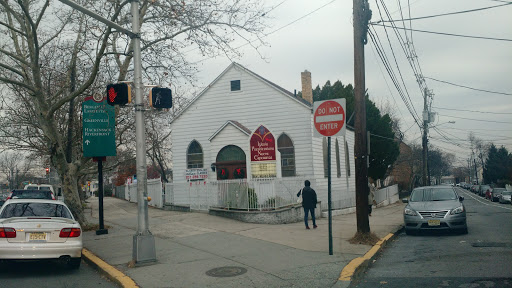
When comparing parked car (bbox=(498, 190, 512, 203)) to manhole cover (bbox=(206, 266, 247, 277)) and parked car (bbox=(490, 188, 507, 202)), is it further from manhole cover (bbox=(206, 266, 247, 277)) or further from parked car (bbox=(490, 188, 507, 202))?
manhole cover (bbox=(206, 266, 247, 277))

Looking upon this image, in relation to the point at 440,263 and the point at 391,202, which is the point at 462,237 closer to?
the point at 440,263

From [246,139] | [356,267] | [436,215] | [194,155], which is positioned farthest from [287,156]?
[356,267]

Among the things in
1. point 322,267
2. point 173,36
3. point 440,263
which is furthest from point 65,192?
point 440,263

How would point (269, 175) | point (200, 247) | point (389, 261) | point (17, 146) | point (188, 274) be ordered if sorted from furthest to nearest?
point (17, 146), point (269, 175), point (200, 247), point (389, 261), point (188, 274)

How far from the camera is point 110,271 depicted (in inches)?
333

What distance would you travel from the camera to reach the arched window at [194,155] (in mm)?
26406

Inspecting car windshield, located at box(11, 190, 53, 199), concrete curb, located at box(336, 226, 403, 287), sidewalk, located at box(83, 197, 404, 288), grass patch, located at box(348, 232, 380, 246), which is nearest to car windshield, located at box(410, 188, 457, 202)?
sidewalk, located at box(83, 197, 404, 288)

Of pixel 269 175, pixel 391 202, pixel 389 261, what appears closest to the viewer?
pixel 389 261

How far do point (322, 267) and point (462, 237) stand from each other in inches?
257

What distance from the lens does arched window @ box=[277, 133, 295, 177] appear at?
24391 mm

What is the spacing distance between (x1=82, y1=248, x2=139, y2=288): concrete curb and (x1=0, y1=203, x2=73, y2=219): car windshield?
1.12 m

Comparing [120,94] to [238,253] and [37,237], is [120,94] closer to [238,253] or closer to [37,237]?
[37,237]

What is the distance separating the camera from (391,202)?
4138cm

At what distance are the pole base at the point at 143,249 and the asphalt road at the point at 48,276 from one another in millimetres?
720
